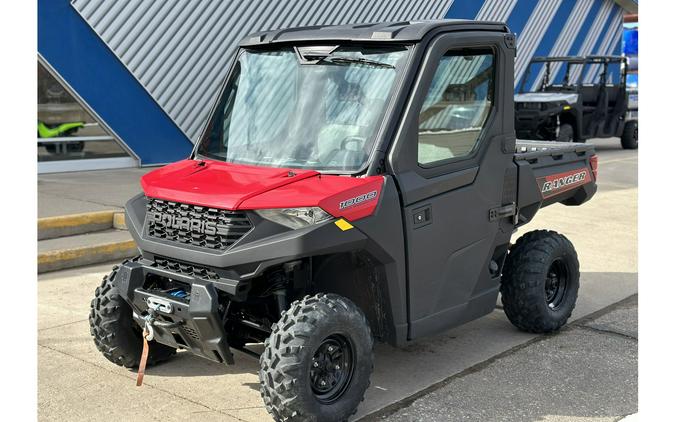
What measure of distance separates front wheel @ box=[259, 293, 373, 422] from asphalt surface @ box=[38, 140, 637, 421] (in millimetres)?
326

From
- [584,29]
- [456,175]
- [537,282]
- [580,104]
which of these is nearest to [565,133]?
[580,104]

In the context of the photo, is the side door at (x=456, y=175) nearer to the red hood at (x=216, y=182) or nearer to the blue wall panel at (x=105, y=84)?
the red hood at (x=216, y=182)

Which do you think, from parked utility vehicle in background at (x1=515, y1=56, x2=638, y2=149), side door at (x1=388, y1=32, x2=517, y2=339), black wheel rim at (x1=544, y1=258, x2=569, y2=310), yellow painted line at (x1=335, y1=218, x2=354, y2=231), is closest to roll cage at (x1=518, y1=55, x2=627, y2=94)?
parked utility vehicle in background at (x1=515, y1=56, x2=638, y2=149)

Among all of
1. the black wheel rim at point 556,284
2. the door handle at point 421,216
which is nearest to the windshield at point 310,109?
the door handle at point 421,216

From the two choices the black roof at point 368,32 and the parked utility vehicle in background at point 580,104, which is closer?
the black roof at point 368,32

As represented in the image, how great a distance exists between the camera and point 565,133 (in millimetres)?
16438

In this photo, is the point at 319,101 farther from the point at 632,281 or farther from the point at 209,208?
the point at 632,281

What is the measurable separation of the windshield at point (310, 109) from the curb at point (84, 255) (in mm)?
3161

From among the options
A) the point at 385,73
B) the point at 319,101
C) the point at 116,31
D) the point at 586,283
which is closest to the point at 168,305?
the point at 319,101

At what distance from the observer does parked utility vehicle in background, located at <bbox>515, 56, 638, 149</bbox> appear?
1623 cm

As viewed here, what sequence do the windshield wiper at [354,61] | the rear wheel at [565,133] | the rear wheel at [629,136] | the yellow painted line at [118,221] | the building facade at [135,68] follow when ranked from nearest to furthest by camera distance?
the windshield wiper at [354,61]
the yellow painted line at [118,221]
the building facade at [135,68]
the rear wheel at [565,133]
the rear wheel at [629,136]

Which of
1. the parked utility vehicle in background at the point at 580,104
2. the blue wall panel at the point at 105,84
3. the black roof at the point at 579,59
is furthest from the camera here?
the black roof at the point at 579,59

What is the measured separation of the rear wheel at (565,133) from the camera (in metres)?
16.4

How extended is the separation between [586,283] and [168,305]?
4238 millimetres
